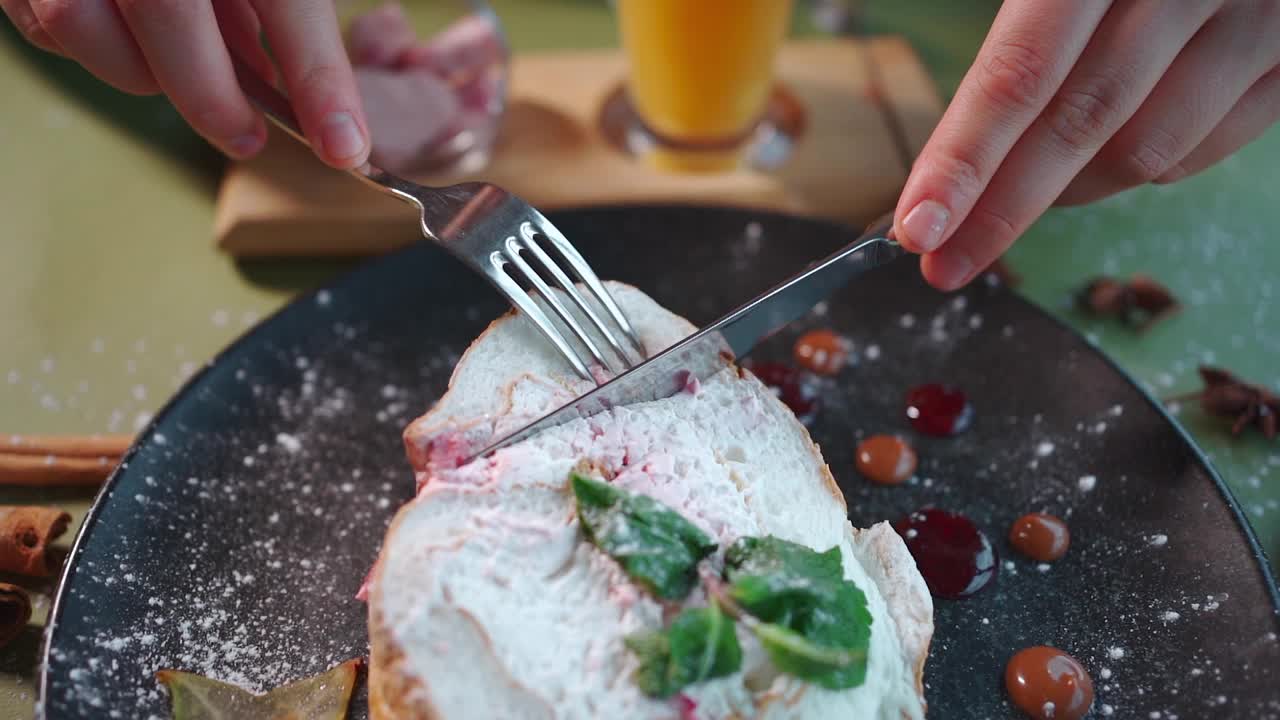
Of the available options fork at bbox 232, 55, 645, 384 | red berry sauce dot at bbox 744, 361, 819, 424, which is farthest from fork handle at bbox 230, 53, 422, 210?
red berry sauce dot at bbox 744, 361, 819, 424

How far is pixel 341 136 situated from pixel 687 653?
1.20 metres

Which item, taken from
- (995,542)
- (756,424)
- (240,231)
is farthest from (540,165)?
(995,542)

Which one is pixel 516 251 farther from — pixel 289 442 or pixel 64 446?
pixel 64 446

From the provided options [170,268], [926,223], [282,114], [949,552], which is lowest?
[170,268]

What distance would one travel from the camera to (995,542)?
202 cm

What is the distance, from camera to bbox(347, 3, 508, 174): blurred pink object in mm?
2930

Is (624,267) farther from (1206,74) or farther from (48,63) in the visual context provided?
(48,63)

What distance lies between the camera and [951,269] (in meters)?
2.09

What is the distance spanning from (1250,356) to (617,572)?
6.27 ft

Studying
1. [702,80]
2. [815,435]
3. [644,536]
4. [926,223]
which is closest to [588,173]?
[702,80]

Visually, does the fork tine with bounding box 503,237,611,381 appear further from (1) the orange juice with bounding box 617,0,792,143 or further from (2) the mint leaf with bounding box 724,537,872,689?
(1) the orange juice with bounding box 617,0,792,143

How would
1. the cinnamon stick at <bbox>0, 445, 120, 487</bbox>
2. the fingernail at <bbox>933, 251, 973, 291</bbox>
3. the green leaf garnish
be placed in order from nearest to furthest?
1. the green leaf garnish
2. the fingernail at <bbox>933, 251, 973, 291</bbox>
3. the cinnamon stick at <bbox>0, 445, 120, 487</bbox>

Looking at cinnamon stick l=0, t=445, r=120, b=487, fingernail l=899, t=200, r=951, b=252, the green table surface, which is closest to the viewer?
fingernail l=899, t=200, r=951, b=252

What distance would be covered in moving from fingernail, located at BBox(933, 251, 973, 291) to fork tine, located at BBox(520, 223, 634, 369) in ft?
2.20
